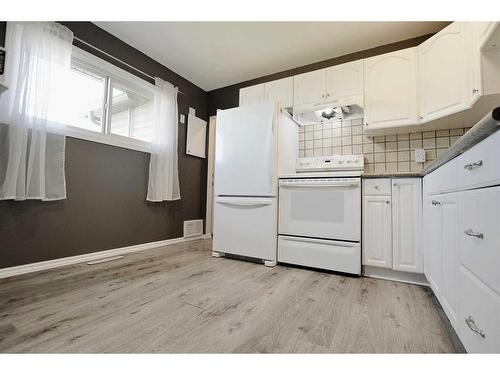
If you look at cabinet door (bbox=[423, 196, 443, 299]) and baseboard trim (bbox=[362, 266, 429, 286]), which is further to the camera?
baseboard trim (bbox=[362, 266, 429, 286])

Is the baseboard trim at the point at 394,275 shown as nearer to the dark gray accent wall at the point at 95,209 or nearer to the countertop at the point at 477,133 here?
the countertop at the point at 477,133

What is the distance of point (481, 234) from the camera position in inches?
27.4

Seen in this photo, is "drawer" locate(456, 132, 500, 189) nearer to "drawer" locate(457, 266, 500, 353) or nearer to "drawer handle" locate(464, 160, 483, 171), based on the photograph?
"drawer handle" locate(464, 160, 483, 171)

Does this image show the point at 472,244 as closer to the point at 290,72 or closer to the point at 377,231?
the point at 377,231

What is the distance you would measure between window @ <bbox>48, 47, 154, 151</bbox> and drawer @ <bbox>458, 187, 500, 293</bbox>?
2.74m

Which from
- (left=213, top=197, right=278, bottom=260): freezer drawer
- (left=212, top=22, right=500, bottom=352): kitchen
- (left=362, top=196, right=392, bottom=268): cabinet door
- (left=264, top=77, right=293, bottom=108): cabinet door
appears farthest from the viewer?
(left=264, top=77, right=293, bottom=108): cabinet door

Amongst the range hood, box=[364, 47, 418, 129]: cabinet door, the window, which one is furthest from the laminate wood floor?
the range hood

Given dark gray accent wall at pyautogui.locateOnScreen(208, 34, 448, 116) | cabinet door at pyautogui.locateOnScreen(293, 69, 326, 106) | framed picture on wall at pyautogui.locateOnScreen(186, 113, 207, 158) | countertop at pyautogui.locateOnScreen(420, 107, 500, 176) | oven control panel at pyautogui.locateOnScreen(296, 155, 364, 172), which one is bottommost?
countertop at pyautogui.locateOnScreen(420, 107, 500, 176)

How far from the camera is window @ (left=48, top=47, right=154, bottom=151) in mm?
2082

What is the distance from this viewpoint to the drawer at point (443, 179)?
99 cm

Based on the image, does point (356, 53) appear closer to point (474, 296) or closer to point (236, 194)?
point (236, 194)

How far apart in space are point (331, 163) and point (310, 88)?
841mm

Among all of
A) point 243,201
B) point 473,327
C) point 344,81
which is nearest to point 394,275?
point 473,327
